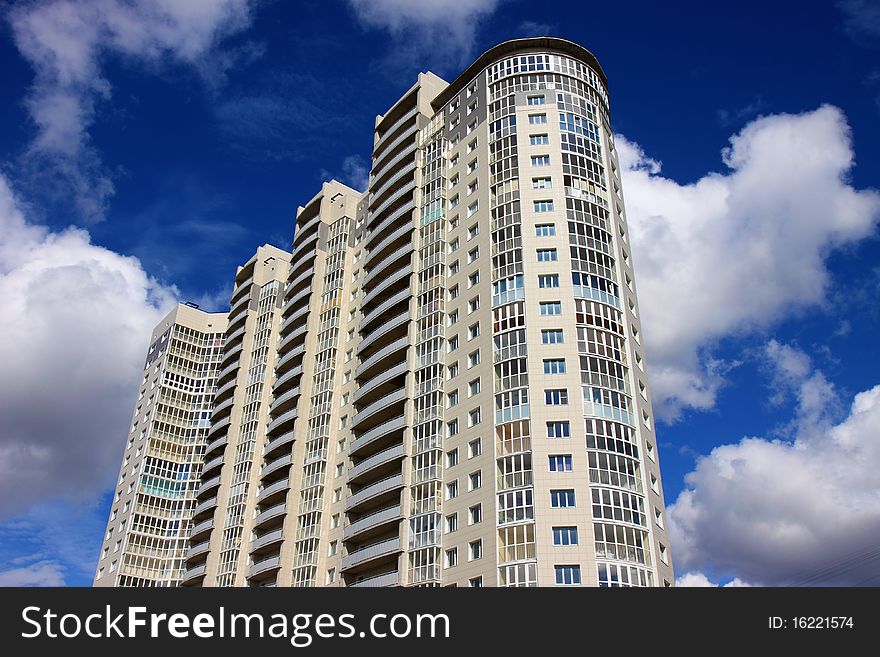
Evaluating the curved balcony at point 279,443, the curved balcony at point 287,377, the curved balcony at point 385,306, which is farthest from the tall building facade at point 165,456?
the curved balcony at point 385,306

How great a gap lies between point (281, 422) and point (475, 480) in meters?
31.8

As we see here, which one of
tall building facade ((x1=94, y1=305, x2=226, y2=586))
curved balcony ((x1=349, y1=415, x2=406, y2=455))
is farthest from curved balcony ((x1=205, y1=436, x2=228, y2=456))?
curved balcony ((x1=349, y1=415, x2=406, y2=455))

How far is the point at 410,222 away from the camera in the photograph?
7906 cm

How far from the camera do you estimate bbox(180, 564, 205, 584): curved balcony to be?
84.7 meters

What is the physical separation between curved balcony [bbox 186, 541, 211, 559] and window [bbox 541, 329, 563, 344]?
1866 inches

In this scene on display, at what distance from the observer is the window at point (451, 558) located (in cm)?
5681

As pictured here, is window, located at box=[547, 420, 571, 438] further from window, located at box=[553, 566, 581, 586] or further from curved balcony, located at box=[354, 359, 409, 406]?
curved balcony, located at box=[354, 359, 409, 406]

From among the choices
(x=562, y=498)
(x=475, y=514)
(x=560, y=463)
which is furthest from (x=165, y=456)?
(x=562, y=498)

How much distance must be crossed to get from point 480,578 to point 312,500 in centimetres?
2555

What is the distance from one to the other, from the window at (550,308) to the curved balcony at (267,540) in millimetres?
33551

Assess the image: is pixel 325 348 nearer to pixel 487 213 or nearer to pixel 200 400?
pixel 487 213

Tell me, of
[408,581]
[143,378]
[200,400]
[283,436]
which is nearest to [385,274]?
[283,436]

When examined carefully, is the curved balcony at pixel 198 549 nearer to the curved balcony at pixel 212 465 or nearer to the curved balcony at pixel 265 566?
the curved balcony at pixel 212 465
